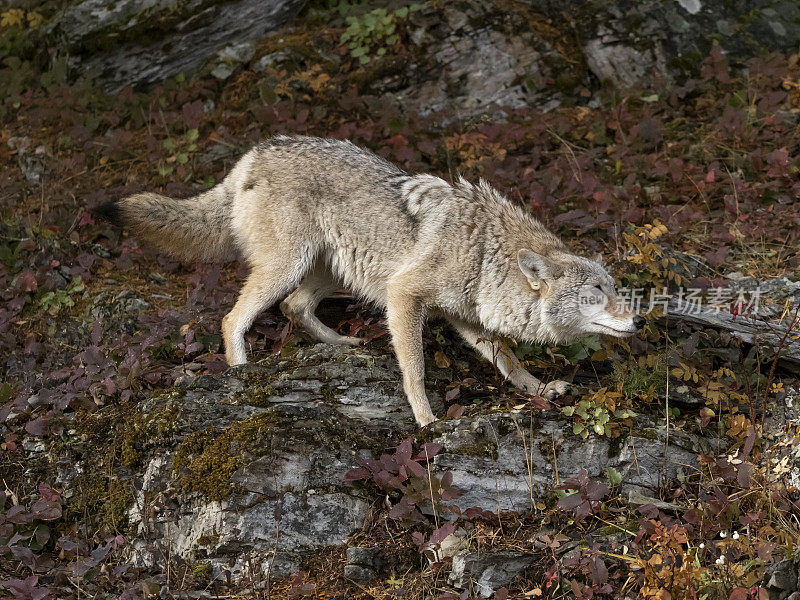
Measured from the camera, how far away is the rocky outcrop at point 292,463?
194 inches

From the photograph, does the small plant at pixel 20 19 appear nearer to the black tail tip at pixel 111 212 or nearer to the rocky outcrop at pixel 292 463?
the black tail tip at pixel 111 212

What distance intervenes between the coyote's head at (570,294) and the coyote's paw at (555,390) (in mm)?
393

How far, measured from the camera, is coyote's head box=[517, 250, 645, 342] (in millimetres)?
5805

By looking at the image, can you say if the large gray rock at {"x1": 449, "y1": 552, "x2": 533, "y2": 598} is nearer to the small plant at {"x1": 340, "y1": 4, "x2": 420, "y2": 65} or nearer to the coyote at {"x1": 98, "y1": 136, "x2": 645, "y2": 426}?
the coyote at {"x1": 98, "y1": 136, "x2": 645, "y2": 426}

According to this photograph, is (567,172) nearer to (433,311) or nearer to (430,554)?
(433,311)

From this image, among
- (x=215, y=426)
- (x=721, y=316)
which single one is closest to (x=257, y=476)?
(x=215, y=426)

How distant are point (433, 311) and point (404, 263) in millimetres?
464

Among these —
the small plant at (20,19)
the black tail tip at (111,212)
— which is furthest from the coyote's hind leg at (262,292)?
the small plant at (20,19)

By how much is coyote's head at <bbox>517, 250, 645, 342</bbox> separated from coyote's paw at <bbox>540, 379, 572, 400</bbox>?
0.39 meters

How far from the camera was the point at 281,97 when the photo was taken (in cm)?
998

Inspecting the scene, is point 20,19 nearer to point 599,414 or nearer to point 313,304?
point 313,304

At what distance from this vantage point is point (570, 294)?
19.2 ft

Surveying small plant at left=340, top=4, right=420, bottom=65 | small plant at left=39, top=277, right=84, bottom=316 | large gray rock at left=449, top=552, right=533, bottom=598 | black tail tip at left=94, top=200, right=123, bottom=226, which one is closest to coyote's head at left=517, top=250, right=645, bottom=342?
large gray rock at left=449, top=552, right=533, bottom=598

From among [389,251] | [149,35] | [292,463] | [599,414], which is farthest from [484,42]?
[292,463]
